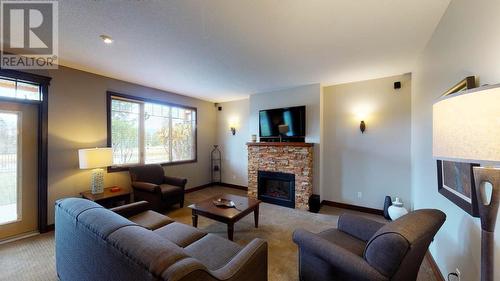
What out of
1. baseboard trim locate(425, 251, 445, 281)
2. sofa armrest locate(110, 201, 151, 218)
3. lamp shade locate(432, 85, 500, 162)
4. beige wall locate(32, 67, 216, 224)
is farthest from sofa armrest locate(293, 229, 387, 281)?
beige wall locate(32, 67, 216, 224)

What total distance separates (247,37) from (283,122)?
2.37 meters

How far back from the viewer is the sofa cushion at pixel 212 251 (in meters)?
1.53

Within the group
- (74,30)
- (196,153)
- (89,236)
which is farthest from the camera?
(196,153)

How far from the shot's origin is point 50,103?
2.97m

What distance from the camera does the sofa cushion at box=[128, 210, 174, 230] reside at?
213 cm

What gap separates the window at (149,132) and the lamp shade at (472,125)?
4.55 metres

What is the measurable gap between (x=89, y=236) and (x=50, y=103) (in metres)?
2.91

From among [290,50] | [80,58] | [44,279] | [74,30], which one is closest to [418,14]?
[290,50]

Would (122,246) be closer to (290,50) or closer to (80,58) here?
(290,50)

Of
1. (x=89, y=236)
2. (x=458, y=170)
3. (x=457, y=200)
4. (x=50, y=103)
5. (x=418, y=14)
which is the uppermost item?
(x=418, y=14)

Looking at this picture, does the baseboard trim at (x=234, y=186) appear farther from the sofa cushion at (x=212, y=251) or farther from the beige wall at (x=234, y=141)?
the sofa cushion at (x=212, y=251)

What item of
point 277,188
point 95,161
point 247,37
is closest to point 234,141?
point 277,188

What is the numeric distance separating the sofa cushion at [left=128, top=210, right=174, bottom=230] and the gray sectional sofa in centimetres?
21

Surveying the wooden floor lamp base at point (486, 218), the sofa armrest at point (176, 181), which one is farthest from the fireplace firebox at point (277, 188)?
the wooden floor lamp base at point (486, 218)
